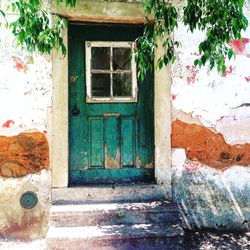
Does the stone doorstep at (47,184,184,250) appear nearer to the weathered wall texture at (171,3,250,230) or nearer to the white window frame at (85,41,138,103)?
the weathered wall texture at (171,3,250,230)

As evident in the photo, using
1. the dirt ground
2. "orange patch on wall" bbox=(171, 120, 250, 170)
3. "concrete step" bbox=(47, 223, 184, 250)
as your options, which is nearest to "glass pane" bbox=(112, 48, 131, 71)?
"orange patch on wall" bbox=(171, 120, 250, 170)

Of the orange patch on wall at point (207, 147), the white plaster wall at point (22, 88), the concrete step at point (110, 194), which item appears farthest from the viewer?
the orange patch on wall at point (207, 147)

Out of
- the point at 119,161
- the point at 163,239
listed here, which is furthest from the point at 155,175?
the point at 163,239

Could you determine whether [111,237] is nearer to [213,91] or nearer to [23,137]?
[23,137]

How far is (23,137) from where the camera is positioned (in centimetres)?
400

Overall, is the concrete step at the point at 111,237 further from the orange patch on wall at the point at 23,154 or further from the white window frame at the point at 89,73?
the white window frame at the point at 89,73

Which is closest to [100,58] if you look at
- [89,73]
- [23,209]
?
[89,73]

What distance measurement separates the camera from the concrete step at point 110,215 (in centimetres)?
386

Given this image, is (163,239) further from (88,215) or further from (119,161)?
(119,161)

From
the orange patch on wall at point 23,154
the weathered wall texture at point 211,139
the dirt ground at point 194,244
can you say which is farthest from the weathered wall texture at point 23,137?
the weathered wall texture at point 211,139

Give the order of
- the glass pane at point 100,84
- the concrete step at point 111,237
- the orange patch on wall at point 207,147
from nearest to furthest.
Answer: the concrete step at point 111,237 < the orange patch on wall at point 207,147 < the glass pane at point 100,84

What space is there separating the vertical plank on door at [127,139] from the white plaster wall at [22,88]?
0.92 m

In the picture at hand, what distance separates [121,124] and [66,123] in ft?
2.19

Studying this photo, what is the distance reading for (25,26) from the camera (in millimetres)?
2979
